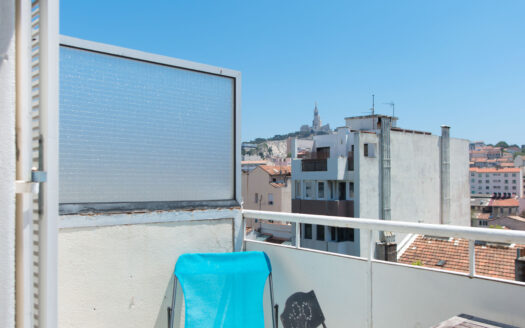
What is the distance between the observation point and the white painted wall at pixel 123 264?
91.6 inches

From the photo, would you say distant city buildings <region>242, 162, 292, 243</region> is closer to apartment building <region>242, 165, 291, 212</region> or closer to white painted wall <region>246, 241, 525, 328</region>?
apartment building <region>242, 165, 291, 212</region>

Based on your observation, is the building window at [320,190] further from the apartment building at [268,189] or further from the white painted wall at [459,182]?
the apartment building at [268,189]

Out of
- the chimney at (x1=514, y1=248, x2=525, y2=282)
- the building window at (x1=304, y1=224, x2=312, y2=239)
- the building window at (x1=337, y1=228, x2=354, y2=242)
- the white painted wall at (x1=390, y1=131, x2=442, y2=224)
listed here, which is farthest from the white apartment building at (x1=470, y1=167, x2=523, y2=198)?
the chimney at (x1=514, y1=248, x2=525, y2=282)

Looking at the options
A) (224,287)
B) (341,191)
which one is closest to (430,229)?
(224,287)

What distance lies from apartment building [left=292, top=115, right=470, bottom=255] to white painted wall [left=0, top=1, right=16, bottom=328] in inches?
799

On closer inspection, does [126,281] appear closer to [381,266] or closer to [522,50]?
[381,266]

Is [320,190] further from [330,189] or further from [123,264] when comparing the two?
[123,264]

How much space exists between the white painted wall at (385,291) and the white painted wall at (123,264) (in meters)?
0.58

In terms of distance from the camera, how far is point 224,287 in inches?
104

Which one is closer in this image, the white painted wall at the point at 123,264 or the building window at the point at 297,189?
the white painted wall at the point at 123,264

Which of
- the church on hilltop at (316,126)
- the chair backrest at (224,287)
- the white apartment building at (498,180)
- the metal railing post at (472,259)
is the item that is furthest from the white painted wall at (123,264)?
the church on hilltop at (316,126)

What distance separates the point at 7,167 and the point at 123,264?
5.23 feet

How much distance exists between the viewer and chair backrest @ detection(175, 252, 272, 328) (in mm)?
2570

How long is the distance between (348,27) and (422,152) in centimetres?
2430
